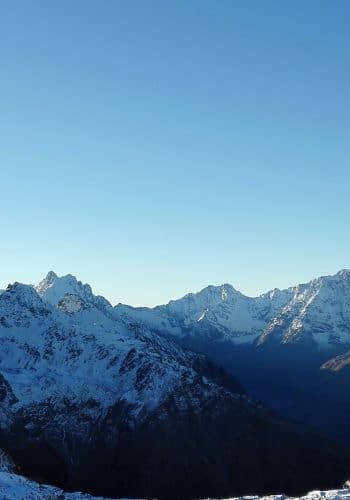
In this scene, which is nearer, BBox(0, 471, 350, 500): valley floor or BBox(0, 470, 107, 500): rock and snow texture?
BBox(0, 471, 350, 500): valley floor

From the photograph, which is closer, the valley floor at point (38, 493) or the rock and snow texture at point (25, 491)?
the valley floor at point (38, 493)

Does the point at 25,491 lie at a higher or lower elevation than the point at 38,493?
higher

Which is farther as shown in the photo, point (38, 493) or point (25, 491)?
point (38, 493)

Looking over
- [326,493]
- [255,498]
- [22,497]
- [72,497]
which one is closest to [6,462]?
[72,497]

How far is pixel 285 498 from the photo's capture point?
66062 millimetres

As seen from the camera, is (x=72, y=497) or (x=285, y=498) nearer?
(x=285, y=498)

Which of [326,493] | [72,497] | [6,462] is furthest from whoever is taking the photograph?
[6,462]

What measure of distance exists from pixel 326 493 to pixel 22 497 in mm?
28909

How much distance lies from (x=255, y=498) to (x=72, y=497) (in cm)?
2003

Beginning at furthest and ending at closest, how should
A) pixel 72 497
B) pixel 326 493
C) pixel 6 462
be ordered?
pixel 6 462
pixel 72 497
pixel 326 493

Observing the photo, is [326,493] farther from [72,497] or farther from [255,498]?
[72,497]

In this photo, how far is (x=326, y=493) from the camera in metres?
65.1

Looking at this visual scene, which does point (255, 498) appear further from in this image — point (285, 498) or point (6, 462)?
point (6, 462)

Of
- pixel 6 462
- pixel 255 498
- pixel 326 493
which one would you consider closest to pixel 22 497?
pixel 255 498
